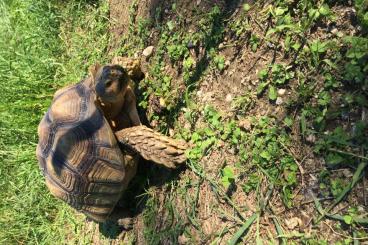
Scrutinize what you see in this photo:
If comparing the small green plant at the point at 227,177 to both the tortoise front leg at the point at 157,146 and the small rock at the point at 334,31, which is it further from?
the small rock at the point at 334,31

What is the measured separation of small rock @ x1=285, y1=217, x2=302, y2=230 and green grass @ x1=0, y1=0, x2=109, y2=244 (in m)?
2.17

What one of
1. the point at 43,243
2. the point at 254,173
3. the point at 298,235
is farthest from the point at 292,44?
the point at 43,243

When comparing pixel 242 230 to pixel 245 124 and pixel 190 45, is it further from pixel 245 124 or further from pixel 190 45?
pixel 190 45

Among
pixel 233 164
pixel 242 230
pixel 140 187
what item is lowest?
pixel 140 187

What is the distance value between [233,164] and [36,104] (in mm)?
2256

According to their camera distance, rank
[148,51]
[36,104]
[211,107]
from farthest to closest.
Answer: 1. [36,104]
2. [148,51]
3. [211,107]

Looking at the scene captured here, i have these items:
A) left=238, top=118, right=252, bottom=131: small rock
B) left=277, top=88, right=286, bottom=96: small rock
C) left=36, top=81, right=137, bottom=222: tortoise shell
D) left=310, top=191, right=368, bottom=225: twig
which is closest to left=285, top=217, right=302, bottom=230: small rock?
left=310, top=191, right=368, bottom=225: twig

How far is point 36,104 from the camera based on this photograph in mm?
3766

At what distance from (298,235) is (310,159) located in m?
0.38

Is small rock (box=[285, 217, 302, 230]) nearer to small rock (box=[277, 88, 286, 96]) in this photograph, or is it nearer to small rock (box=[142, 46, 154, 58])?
small rock (box=[277, 88, 286, 96])

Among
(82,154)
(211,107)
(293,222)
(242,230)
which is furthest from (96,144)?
(293,222)

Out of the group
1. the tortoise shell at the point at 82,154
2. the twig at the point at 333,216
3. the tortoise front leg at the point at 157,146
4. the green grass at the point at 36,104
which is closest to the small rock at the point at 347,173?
the twig at the point at 333,216

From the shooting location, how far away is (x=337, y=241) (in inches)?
74.0

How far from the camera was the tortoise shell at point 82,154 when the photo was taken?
2.53 metres
